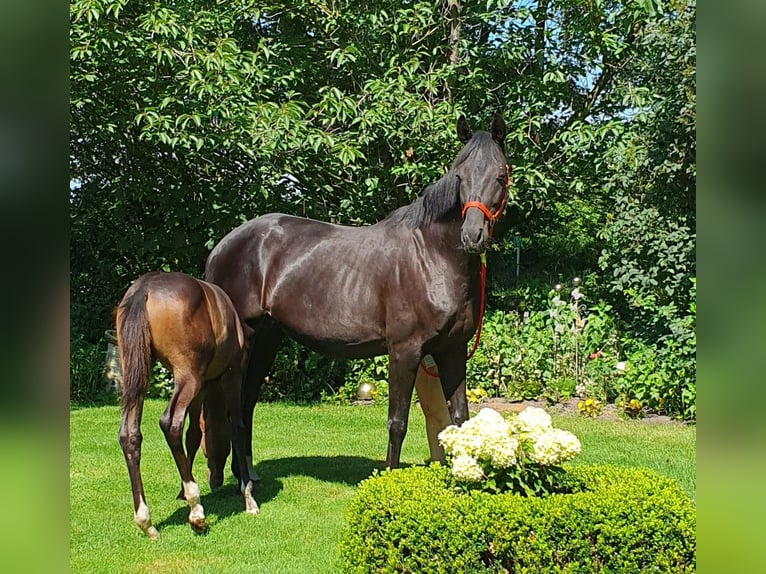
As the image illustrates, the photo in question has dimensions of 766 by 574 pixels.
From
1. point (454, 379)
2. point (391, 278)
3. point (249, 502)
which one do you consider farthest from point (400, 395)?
point (249, 502)

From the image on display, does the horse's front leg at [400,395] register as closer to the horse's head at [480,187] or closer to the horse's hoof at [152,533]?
the horse's head at [480,187]

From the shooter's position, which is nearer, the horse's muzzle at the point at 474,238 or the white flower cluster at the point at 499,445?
the white flower cluster at the point at 499,445

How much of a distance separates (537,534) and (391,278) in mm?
2595

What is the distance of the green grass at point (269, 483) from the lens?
4480 millimetres

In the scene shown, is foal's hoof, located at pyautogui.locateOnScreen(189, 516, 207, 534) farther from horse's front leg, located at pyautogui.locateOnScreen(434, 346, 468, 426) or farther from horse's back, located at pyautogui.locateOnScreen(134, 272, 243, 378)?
horse's front leg, located at pyautogui.locateOnScreen(434, 346, 468, 426)

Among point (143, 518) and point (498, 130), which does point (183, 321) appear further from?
point (498, 130)

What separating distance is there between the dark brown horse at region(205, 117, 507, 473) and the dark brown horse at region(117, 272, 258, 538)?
0.78m

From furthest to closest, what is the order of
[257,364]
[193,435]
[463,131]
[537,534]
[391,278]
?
1. [257,364]
2. [193,435]
3. [391,278]
4. [463,131]
5. [537,534]

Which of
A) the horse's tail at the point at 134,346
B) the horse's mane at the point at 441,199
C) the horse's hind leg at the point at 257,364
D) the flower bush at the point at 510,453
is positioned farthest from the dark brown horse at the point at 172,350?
the flower bush at the point at 510,453

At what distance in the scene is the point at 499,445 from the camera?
3.43 metres

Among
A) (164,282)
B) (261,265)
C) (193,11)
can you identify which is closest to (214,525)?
(164,282)

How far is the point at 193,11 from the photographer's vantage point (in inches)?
353

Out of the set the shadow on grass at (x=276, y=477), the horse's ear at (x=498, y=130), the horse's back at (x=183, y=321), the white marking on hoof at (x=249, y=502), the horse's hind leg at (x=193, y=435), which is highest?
the horse's ear at (x=498, y=130)

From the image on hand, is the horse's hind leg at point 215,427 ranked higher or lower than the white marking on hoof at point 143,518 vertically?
higher
